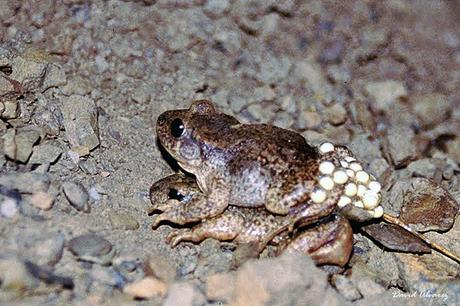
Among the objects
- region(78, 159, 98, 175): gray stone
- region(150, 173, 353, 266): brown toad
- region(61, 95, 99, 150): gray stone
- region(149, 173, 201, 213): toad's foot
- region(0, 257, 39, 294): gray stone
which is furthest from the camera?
region(61, 95, 99, 150): gray stone

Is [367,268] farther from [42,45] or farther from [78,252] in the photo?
[42,45]

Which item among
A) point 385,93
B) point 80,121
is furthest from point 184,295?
point 385,93

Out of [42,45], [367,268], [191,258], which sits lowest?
[367,268]

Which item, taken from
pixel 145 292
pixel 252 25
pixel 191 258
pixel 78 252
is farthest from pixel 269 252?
pixel 252 25

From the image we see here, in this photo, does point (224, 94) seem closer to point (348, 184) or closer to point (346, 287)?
point (348, 184)

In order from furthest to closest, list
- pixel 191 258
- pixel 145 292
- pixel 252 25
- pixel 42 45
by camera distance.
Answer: pixel 252 25 → pixel 42 45 → pixel 191 258 → pixel 145 292

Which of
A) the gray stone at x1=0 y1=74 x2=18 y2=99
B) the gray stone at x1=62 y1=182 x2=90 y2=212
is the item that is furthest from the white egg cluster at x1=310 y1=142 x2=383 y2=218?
the gray stone at x1=0 y1=74 x2=18 y2=99

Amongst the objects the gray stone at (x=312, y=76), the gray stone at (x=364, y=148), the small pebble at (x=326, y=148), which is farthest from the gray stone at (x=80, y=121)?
the gray stone at (x=364, y=148)

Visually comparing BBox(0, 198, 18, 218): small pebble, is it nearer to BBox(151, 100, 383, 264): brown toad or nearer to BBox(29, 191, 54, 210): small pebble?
BBox(29, 191, 54, 210): small pebble
